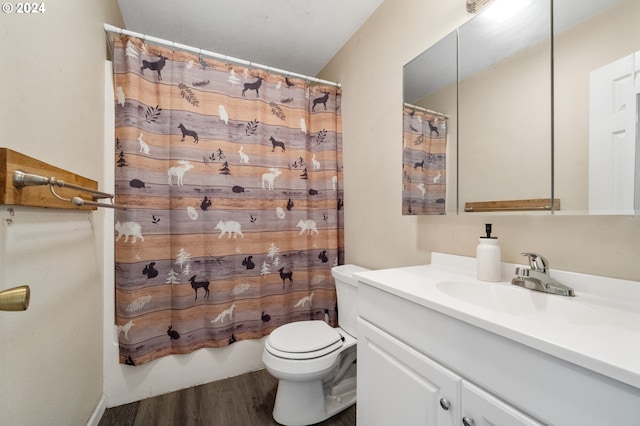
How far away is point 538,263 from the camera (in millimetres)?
887

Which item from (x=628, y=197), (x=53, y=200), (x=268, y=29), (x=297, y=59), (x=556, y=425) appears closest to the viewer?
(x=556, y=425)

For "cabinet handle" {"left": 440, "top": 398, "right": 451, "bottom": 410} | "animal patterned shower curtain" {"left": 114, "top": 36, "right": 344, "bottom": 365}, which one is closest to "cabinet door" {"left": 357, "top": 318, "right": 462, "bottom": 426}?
"cabinet handle" {"left": 440, "top": 398, "right": 451, "bottom": 410}

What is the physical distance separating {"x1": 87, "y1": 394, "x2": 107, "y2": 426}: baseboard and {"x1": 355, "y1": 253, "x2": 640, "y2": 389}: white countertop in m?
1.51

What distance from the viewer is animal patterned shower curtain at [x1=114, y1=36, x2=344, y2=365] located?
60.1 inches

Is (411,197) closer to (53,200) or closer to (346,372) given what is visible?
(346,372)

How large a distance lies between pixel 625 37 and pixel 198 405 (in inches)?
93.3

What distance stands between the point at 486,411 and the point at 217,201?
5.39ft

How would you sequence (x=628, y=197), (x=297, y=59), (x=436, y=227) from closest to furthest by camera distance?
1. (x=628, y=197)
2. (x=436, y=227)
3. (x=297, y=59)

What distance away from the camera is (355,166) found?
1933mm

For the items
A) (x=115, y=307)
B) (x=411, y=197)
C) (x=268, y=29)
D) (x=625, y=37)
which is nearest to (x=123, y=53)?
(x=268, y=29)

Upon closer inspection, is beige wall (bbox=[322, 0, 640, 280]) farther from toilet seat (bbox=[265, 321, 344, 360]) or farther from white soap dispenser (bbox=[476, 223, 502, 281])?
toilet seat (bbox=[265, 321, 344, 360])

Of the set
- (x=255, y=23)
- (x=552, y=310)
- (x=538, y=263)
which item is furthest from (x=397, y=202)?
(x=255, y=23)

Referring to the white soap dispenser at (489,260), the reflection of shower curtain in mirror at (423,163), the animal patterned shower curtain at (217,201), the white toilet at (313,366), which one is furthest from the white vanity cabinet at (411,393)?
the animal patterned shower curtain at (217,201)

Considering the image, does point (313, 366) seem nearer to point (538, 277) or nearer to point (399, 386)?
point (399, 386)
